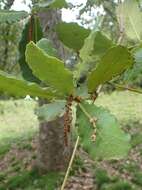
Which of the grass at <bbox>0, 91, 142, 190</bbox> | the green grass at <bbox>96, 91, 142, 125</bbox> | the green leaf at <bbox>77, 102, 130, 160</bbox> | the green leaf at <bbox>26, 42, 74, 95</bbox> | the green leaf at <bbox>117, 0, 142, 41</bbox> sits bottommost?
the green grass at <bbox>96, 91, 142, 125</bbox>

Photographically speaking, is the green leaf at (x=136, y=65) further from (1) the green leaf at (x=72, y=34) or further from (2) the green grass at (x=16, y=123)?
(2) the green grass at (x=16, y=123)

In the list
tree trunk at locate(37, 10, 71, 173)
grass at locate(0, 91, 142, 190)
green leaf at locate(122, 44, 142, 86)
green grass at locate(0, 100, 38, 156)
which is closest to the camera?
green leaf at locate(122, 44, 142, 86)

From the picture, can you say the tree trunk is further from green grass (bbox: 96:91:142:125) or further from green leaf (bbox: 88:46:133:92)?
green leaf (bbox: 88:46:133:92)

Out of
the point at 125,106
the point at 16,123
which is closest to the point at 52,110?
the point at 16,123

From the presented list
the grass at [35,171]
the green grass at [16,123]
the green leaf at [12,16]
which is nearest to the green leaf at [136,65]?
the green leaf at [12,16]

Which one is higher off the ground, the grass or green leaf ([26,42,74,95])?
green leaf ([26,42,74,95])

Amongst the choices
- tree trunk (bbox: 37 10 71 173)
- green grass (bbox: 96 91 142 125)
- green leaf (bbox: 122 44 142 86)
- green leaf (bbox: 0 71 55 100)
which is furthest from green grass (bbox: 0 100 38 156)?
green leaf (bbox: 0 71 55 100)

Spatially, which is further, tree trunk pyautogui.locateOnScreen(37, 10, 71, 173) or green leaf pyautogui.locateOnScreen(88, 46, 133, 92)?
tree trunk pyautogui.locateOnScreen(37, 10, 71, 173)
